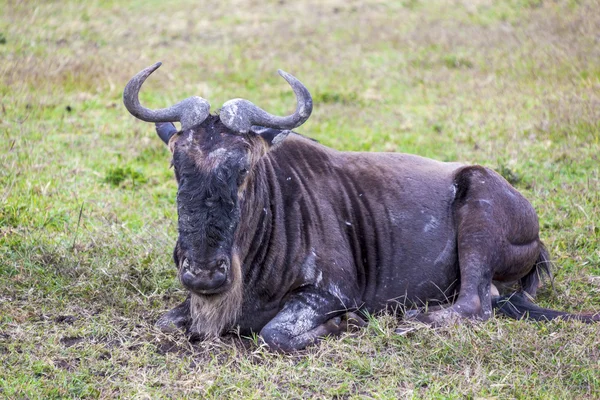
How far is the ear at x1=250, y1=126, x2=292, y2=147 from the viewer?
5562 millimetres

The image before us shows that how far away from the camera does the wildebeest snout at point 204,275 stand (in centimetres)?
509

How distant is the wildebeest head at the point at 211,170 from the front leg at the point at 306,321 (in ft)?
1.62

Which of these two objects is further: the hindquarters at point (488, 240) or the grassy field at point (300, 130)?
the hindquarters at point (488, 240)

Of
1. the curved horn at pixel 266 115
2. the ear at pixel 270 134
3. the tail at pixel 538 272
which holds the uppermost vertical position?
the curved horn at pixel 266 115

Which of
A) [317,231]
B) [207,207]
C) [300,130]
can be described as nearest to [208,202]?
[207,207]

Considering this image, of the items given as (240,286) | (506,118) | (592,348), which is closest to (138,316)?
(240,286)

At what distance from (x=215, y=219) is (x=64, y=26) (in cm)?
1067

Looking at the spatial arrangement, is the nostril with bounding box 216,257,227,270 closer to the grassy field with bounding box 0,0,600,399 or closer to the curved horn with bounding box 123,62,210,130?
the grassy field with bounding box 0,0,600,399

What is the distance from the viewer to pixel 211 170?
5.18 metres

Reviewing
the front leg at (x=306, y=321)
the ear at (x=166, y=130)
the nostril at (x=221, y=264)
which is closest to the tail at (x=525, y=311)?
the front leg at (x=306, y=321)

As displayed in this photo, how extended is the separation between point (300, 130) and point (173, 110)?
16.5 ft

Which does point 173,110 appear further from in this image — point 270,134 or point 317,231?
point 317,231

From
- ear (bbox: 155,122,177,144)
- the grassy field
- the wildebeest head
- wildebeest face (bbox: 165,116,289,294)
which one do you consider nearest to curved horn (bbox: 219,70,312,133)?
the wildebeest head

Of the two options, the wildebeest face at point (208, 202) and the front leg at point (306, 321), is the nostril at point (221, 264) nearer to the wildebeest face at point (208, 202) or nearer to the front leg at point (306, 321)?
the wildebeest face at point (208, 202)
